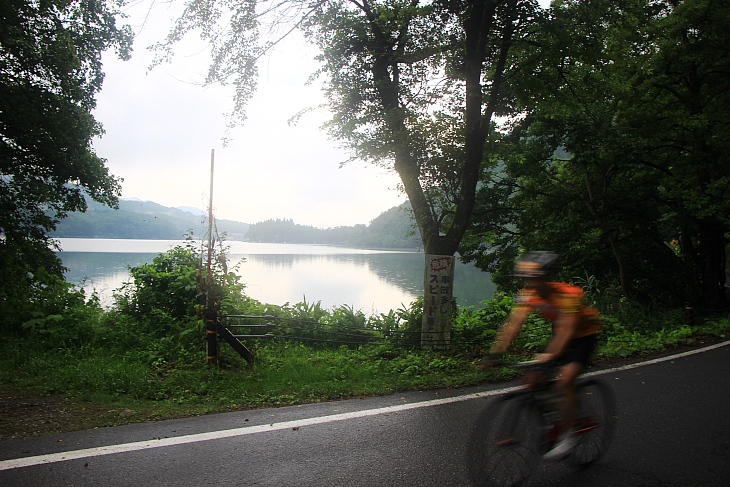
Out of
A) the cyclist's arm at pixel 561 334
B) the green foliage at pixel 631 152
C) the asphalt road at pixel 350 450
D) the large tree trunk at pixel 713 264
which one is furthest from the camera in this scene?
the large tree trunk at pixel 713 264

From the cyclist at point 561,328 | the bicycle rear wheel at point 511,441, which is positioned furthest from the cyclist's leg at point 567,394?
the bicycle rear wheel at point 511,441

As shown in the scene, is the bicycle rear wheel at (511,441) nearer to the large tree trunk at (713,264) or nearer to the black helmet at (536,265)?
the black helmet at (536,265)

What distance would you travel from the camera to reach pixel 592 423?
3361mm

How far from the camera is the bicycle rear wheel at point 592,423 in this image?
333 centimetres

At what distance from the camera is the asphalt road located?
3.12 meters

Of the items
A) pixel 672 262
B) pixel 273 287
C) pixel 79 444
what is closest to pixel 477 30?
pixel 79 444

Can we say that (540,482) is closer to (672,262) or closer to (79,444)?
(79,444)

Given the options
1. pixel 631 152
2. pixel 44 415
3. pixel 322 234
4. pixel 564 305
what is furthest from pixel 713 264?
pixel 322 234

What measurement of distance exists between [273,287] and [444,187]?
22.6m

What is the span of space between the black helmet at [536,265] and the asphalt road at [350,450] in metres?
1.19

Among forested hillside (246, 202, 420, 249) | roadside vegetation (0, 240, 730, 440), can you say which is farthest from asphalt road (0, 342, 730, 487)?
forested hillside (246, 202, 420, 249)

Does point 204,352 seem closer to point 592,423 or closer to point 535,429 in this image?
point 535,429

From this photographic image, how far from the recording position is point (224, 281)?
7.42 m

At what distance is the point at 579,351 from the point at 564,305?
0.41 metres
